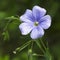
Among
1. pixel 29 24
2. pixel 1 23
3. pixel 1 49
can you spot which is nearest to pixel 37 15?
pixel 29 24

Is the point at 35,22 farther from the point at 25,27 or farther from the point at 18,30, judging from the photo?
the point at 18,30

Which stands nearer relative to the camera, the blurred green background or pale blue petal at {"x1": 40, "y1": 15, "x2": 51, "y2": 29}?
pale blue petal at {"x1": 40, "y1": 15, "x2": 51, "y2": 29}

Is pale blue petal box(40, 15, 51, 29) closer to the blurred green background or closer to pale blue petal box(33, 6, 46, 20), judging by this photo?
pale blue petal box(33, 6, 46, 20)

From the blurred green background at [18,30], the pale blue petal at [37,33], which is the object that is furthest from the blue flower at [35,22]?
the blurred green background at [18,30]

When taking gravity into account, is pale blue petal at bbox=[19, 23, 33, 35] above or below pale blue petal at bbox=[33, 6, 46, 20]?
below

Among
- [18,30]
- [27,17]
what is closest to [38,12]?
[27,17]

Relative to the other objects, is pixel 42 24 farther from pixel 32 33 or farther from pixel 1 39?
pixel 1 39

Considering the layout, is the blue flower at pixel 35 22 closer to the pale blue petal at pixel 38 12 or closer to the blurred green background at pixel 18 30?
the pale blue petal at pixel 38 12

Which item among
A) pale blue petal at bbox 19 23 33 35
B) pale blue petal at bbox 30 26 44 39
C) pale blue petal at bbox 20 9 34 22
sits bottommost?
pale blue petal at bbox 30 26 44 39

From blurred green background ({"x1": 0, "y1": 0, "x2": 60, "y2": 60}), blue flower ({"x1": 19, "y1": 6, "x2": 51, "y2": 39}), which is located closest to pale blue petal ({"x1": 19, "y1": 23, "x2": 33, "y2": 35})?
blue flower ({"x1": 19, "y1": 6, "x2": 51, "y2": 39})
